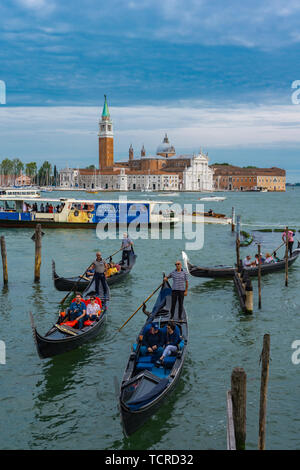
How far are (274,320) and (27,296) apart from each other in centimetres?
691

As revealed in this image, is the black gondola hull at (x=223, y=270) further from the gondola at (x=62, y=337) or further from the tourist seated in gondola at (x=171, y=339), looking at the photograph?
the tourist seated in gondola at (x=171, y=339)

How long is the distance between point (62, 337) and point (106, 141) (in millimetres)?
151166

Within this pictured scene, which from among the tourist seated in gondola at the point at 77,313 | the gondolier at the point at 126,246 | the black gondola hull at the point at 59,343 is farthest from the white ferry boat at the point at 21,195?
the black gondola hull at the point at 59,343

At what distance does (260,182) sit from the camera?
166 m

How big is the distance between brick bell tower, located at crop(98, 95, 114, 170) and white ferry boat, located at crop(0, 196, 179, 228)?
125m

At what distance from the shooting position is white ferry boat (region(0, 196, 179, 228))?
106 feet

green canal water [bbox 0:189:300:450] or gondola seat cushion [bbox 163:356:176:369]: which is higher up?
gondola seat cushion [bbox 163:356:176:369]

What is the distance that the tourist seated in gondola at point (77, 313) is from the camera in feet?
34.1

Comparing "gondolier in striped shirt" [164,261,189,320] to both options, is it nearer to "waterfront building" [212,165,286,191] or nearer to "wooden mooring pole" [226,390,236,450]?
"wooden mooring pole" [226,390,236,450]

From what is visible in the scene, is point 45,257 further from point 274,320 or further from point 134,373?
point 134,373

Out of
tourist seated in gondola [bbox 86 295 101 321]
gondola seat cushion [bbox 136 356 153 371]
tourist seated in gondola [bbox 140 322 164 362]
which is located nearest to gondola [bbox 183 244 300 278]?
tourist seated in gondola [bbox 86 295 101 321]

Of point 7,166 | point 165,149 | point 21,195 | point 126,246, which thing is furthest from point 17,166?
point 126,246

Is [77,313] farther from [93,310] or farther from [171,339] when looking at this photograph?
[171,339]

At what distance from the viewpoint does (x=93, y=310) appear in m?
10.8
